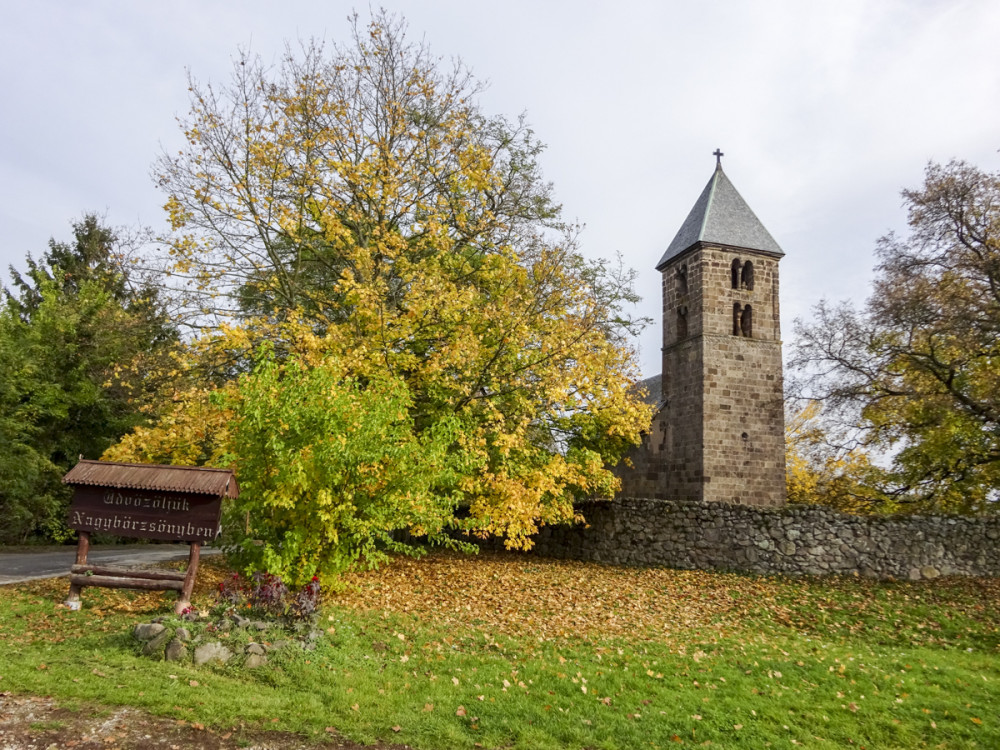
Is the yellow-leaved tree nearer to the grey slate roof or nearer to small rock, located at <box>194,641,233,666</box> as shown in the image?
the grey slate roof

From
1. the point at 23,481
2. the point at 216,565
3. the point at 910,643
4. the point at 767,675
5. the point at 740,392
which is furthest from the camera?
the point at 740,392

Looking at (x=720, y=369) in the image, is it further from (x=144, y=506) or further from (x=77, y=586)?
(x=77, y=586)

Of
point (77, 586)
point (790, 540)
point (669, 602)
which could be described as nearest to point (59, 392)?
point (77, 586)

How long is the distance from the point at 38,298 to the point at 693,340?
24.2 m

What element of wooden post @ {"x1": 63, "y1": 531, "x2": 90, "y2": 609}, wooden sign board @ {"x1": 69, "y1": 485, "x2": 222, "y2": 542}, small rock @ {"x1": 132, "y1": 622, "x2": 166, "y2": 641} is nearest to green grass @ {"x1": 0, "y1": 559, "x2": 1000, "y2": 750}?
small rock @ {"x1": 132, "y1": 622, "x2": 166, "y2": 641}

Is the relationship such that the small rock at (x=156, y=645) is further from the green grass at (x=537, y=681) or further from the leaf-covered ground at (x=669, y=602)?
the leaf-covered ground at (x=669, y=602)

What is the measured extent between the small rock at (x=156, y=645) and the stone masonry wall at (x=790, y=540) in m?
12.6

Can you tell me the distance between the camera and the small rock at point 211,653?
724 centimetres

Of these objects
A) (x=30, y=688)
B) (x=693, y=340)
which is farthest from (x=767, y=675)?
(x=693, y=340)

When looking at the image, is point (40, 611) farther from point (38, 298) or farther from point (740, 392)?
point (38, 298)

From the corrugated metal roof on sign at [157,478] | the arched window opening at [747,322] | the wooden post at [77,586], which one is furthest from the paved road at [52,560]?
the arched window opening at [747,322]

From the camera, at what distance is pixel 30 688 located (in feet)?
20.4

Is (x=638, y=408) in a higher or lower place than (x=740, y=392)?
lower

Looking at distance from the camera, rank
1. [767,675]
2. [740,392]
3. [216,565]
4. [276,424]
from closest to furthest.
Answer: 1. [767,675]
2. [276,424]
3. [216,565]
4. [740,392]
